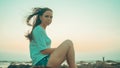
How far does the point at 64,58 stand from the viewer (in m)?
4.88

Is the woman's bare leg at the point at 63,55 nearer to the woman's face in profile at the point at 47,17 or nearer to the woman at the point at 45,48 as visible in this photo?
the woman at the point at 45,48

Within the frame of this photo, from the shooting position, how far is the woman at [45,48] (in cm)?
482

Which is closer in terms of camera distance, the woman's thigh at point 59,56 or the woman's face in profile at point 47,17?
the woman's thigh at point 59,56

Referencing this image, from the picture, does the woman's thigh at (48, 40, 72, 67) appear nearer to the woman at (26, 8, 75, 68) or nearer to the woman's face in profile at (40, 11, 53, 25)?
the woman at (26, 8, 75, 68)

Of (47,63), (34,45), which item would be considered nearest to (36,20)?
(34,45)

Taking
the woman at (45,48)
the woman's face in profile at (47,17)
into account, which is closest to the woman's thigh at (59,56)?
the woman at (45,48)

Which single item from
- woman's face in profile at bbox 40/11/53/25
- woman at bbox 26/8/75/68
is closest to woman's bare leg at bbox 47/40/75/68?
woman at bbox 26/8/75/68

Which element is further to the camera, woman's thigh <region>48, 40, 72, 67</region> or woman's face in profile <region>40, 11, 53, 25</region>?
woman's face in profile <region>40, 11, 53, 25</region>

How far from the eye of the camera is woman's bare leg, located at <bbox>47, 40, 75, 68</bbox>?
4797mm

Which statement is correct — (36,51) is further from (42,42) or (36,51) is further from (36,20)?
(36,20)

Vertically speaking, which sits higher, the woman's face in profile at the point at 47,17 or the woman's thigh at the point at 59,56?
the woman's face in profile at the point at 47,17

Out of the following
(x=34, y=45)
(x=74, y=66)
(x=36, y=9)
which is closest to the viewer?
(x=74, y=66)

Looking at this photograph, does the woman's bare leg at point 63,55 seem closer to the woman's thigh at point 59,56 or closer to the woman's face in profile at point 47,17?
the woman's thigh at point 59,56

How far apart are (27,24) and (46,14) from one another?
485 millimetres
